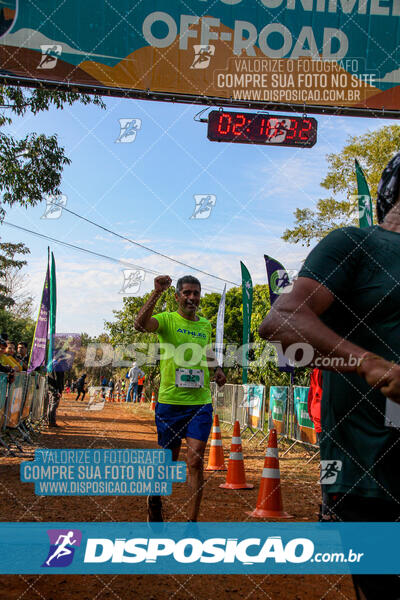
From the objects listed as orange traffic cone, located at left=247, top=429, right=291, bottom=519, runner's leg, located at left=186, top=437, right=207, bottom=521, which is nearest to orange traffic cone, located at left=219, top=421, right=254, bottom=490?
orange traffic cone, located at left=247, top=429, right=291, bottom=519

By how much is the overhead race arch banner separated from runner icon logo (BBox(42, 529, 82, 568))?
6.58m

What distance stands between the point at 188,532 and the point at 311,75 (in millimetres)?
6960

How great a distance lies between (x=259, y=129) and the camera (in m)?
8.72

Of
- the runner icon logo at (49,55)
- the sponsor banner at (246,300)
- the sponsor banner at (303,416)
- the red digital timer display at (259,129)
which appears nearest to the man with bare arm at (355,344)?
the red digital timer display at (259,129)

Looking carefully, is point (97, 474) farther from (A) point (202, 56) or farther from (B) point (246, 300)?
(B) point (246, 300)

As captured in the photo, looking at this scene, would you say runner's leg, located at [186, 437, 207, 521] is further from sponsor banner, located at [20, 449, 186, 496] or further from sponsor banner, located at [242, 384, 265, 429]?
sponsor banner, located at [242, 384, 265, 429]

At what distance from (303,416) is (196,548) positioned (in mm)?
8211

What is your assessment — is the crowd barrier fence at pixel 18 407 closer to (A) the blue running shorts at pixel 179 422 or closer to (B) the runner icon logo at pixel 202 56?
(A) the blue running shorts at pixel 179 422

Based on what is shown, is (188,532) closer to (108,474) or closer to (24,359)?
(108,474)

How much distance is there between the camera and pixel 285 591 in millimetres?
3555

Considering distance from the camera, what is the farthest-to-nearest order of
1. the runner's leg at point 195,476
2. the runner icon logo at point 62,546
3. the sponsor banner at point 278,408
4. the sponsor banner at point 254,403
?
the sponsor banner at point 254,403, the sponsor banner at point 278,408, the runner's leg at point 195,476, the runner icon logo at point 62,546

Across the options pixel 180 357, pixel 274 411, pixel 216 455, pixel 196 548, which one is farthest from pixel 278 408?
pixel 196 548

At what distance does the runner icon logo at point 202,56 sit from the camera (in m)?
8.76

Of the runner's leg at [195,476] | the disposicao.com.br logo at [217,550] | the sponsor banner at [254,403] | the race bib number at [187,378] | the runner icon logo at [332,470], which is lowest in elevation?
the sponsor banner at [254,403]
